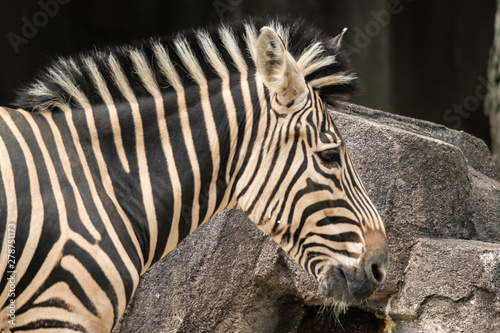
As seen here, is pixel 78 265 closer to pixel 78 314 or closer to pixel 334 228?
pixel 78 314

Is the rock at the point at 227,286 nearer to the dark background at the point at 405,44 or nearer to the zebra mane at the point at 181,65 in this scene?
the zebra mane at the point at 181,65

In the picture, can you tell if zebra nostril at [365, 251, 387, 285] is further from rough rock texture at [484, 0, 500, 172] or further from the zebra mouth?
rough rock texture at [484, 0, 500, 172]

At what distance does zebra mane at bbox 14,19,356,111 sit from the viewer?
3342 millimetres

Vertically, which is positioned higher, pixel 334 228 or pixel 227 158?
pixel 227 158

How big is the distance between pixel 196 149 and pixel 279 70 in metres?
0.66

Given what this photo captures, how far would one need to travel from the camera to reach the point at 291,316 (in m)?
5.06

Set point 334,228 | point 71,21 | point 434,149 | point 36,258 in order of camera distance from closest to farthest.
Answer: point 36,258 → point 334,228 → point 434,149 → point 71,21

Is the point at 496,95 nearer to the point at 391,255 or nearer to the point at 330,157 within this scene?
the point at 391,255

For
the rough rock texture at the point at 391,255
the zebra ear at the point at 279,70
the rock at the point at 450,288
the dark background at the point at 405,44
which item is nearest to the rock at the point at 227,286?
the rough rock texture at the point at 391,255

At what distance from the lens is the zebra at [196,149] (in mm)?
3100

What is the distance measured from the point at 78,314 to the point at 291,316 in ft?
8.42

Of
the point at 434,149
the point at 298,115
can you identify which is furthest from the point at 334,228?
the point at 434,149

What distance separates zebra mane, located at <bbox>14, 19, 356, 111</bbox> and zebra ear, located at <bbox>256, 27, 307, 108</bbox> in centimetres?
24

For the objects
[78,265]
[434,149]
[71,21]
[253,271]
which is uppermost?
[71,21]
